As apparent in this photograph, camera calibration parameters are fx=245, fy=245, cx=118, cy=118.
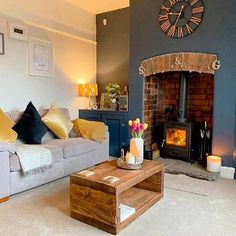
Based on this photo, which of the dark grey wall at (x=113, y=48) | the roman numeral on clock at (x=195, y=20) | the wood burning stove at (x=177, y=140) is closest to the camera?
the roman numeral on clock at (x=195, y=20)

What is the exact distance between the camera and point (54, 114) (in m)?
3.58

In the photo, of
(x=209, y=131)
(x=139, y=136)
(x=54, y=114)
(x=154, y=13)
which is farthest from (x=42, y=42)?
(x=209, y=131)

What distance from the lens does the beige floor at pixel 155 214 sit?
1926 millimetres

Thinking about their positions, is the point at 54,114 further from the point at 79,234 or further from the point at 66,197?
the point at 79,234

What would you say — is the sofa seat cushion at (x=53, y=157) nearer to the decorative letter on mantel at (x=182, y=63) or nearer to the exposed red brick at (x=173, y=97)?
the exposed red brick at (x=173, y=97)

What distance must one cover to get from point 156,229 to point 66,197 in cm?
104

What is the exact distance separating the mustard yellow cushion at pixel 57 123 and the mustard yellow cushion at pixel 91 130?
0.16 meters

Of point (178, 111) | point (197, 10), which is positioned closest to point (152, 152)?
point (178, 111)

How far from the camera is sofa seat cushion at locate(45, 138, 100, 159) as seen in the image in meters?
3.09

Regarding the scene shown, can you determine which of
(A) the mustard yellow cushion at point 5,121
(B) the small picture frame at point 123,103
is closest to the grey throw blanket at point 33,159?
(A) the mustard yellow cushion at point 5,121

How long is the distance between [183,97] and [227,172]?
129cm

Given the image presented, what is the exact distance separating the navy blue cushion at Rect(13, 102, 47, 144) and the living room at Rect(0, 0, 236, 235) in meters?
0.02

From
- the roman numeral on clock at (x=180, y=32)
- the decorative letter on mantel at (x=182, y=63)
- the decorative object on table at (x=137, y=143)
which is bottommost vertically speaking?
the decorative object on table at (x=137, y=143)

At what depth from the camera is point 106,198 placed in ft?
6.30
